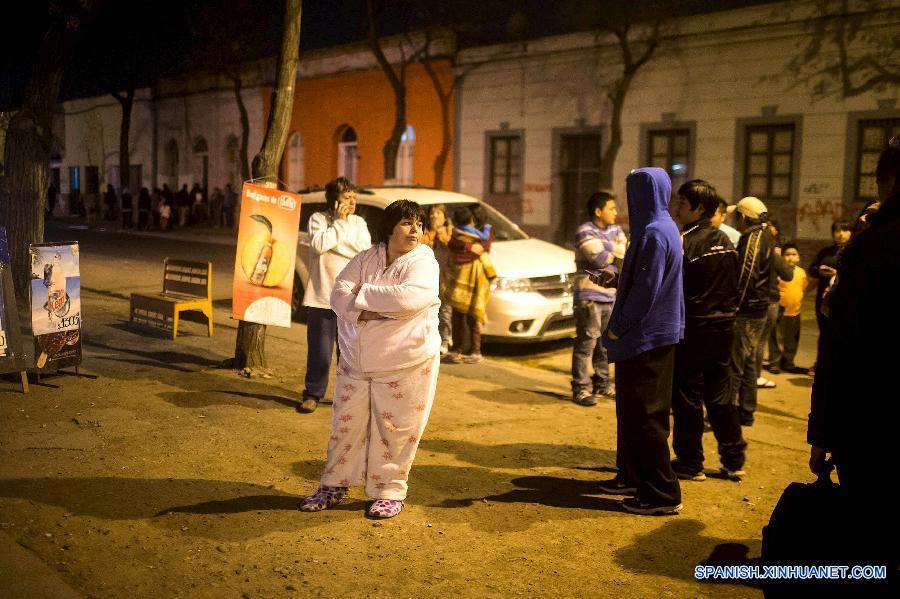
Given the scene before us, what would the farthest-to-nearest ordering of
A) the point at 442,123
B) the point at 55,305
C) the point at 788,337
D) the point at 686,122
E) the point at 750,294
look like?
the point at 442,123 < the point at 686,122 < the point at 788,337 < the point at 55,305 < the point at 750,294

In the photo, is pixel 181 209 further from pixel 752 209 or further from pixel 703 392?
pixel 703 392

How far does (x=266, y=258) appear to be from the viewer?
26.2 feet

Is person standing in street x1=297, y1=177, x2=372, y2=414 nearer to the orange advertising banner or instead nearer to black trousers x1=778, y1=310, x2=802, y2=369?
the orange advertising banner

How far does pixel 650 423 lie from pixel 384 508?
154 centimetres

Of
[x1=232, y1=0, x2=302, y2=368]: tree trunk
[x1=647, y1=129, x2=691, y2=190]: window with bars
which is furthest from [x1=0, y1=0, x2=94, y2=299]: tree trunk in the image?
[x1=647, y1=129, x2=691, y2=190]: window with bars

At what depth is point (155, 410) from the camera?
6.91m

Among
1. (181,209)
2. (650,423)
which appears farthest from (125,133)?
(650,423)

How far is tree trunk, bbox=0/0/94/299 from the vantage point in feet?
39.7

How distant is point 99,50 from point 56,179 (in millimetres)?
12858

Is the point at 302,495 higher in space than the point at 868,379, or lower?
lower

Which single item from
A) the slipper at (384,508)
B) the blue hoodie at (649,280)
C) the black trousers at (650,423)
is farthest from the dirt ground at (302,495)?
the blue hoodie at (649,280)

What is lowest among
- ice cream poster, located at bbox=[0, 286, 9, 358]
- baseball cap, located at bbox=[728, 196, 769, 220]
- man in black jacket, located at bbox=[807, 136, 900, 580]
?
ice cream poster, located at bbox=[0, 286, 9, 358]

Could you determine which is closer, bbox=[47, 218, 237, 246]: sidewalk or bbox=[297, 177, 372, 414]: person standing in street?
bbox=[297, 177, 372, 414]: person standing in street

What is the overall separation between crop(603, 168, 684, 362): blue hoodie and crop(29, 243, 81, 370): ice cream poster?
15.6 feet
